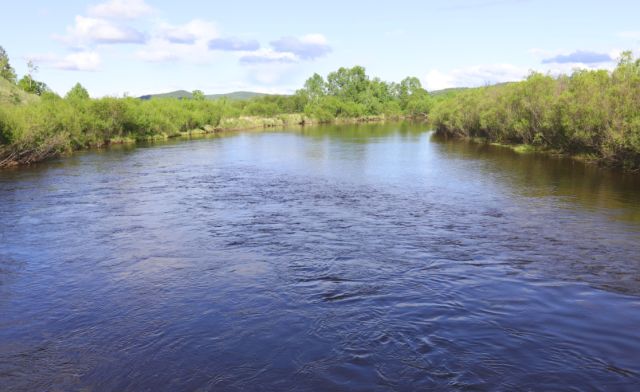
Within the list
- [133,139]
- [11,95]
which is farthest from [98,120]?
[11,95]

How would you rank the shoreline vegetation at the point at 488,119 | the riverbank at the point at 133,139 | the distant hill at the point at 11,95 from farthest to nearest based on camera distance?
the distant hill at the point at 11,95 → the riverbank at the point at 133,139 → the shoreline vegetation at the point at 488,119

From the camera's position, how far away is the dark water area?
27.1ft

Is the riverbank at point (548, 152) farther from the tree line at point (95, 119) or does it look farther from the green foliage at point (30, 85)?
the green foliage at point (30, 85)

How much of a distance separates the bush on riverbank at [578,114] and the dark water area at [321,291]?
6.38m

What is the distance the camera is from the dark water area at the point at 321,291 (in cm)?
826

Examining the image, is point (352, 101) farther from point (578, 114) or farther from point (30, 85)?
point (578, 114)

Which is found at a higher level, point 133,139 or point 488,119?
point 488,119

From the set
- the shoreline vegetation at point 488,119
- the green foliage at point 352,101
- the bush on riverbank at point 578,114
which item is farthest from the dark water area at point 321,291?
the green foliage at point 352,101

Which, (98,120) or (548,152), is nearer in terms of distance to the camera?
(548,152)

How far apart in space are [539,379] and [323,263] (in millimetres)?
7119

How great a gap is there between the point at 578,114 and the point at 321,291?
3026cm

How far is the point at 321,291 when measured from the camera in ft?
38.6

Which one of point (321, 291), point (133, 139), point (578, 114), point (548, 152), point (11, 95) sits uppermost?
point (11, 95)

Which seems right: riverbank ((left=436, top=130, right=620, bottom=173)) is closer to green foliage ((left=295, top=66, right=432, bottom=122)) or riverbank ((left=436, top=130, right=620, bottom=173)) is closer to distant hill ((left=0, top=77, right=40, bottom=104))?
distant hill ((left=0, top=77, right=40, bottom=104))
